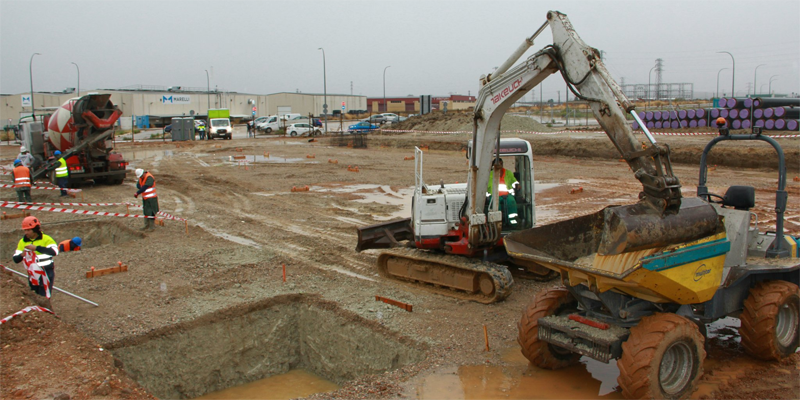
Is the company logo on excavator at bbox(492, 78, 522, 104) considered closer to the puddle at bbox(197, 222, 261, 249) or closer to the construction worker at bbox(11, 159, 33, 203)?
the puddle at bbox(197, 222, 261, 249)

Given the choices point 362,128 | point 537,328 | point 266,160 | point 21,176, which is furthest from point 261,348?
point 362,128

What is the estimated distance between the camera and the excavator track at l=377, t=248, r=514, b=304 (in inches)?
362

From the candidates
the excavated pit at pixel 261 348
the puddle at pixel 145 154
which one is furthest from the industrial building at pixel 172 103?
the excavated pit at pixel 261 348

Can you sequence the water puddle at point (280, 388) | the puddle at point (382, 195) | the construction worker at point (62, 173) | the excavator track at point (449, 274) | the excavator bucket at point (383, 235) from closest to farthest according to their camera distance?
the water puddle at point (280, 388) < the excavator track at point (449, 274) < the excavator bucket at point (383, 235) < the puddle at point (382, 195) < the construction worker at point (62, 173)

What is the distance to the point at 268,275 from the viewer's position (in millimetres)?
10742

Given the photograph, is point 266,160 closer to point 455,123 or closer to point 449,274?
point 455,123

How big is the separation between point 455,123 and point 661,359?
45377 millimetres

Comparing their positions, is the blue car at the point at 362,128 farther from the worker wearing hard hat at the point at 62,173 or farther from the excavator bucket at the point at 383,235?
the excavator bucket at the point at 383,235

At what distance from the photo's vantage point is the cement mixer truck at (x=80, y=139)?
66.9 feet

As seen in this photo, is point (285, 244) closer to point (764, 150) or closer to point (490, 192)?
point (490, 192)

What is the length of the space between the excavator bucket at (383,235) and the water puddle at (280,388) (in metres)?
2.74

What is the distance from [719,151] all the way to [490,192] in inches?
837

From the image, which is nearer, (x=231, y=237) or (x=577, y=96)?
(x=577, y=96)

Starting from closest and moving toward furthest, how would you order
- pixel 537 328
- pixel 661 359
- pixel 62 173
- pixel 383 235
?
pixel 661 359 < pixel 537 328 < pixel 383 235 < pixel 62 173
